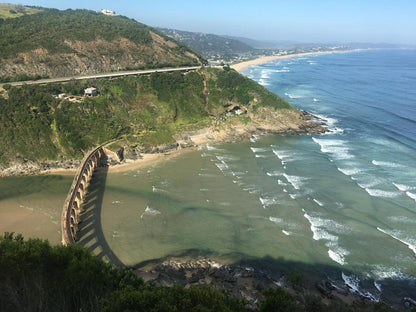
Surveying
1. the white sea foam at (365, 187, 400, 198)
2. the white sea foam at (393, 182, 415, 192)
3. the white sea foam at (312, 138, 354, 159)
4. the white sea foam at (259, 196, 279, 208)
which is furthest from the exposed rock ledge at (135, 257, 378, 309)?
the white sea foam at (312, 138, 354, 159)

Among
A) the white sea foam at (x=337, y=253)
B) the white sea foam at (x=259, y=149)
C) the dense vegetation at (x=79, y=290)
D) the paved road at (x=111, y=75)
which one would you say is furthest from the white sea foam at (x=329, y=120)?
the dense vegetation at (x=79, y=290)

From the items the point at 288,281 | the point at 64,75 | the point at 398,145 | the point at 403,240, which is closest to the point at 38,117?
the point at 64,75

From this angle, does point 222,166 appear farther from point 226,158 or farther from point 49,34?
point 49,34

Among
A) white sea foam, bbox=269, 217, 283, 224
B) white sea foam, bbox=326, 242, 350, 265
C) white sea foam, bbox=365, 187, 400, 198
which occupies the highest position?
white sea foam, bbox=365, 187, 400, 198

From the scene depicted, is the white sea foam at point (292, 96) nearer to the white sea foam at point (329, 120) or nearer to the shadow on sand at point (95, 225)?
the white sea foam at point (329, 120)

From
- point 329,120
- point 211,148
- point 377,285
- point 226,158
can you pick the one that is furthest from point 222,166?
point 329,120

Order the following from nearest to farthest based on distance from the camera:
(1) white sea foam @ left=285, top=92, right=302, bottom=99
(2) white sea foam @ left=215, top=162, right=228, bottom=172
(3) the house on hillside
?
(2) white sea foam @ left=215, top=162, right=228, bottom=172
(3) the house on hillside
(1) white sea foam @ left=285, top=92, right=302, bottom=99

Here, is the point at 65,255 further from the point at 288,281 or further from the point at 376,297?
the point at 376,297

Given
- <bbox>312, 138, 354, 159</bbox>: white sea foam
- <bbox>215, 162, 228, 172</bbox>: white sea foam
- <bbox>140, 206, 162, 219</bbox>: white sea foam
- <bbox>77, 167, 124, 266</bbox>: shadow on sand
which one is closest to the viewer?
<bbox>77, 167, 124, 266</bbox>: shadow on sand

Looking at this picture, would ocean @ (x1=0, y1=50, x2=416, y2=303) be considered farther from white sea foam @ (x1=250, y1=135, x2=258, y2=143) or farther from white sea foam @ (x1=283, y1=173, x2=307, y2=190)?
white sea foam @ (x1=250, y1=135, x2=258, y2=143)
